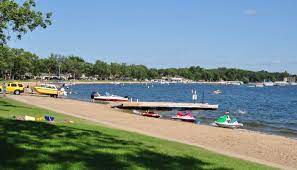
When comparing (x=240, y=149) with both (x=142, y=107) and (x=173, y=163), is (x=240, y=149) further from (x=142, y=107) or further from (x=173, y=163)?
(x=142, y=107)

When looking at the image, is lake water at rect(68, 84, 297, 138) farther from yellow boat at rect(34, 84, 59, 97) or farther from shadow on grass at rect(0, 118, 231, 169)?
shadow on grass at rect(0, 118, 231, 169)

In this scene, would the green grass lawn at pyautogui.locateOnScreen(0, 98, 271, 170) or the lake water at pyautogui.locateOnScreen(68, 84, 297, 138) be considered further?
the lake water at pyautogui.locateOnScreen(68, 84, 297, 138)

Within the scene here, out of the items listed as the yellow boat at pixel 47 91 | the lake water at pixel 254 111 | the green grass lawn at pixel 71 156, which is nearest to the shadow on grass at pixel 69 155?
the green grass lawn at pixel 71 156

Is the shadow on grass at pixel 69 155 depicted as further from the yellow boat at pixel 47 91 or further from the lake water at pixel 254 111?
the yellow boat at pixel 47 91

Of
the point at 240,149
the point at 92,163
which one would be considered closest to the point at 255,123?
the point at 240,149

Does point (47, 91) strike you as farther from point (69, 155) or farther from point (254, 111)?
point (69, 155)

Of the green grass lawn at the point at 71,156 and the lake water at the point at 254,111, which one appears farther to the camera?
the lake water at the point at 254,111

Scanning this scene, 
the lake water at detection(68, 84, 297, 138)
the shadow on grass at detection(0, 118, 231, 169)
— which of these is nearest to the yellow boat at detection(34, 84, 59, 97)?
the lake water at detection(68, 84, 297, 138)

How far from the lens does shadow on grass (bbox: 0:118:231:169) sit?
10.5m

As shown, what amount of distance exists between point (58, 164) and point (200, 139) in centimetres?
1729

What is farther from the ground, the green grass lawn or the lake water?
the green grass lawn

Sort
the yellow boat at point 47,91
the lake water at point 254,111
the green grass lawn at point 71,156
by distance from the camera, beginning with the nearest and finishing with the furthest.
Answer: the green grass lawn at point 71,156 < the lake water at point 254,111 < the yellow boat at point 47,91

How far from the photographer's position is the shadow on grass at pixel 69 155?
10.5 metres

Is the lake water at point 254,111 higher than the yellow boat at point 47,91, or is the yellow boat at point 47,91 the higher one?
the yellow boat at point 47,91
